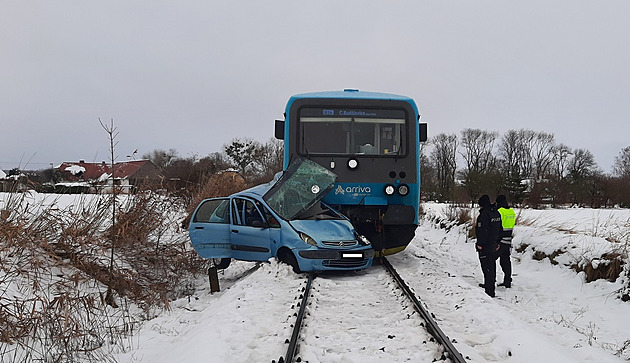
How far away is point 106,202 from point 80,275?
1.75 m

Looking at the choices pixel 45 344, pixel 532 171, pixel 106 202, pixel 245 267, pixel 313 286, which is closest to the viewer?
pixel 45 344

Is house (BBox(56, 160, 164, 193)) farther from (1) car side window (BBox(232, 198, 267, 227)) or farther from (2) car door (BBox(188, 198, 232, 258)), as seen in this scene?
(1) car side window (BBox(232, 198, 267, 227))

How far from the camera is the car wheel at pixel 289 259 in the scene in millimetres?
8500

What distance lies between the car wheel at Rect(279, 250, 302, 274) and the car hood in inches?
18.6

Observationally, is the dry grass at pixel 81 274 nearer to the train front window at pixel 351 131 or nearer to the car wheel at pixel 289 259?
the car wheel at pixel 289 259

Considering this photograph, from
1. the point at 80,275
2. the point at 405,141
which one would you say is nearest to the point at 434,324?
the point at 405,141

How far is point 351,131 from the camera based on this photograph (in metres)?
10.0

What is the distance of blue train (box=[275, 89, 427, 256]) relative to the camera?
9875 millimetres

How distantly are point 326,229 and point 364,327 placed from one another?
3459 millimetres

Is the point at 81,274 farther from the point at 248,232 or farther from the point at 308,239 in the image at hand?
the point at 308,239

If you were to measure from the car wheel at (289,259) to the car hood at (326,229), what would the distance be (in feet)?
1.55

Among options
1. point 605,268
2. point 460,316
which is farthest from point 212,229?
point 605,268

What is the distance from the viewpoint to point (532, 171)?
71.6 metres

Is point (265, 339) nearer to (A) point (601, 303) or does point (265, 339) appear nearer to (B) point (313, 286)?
(B) point (313, 286)
